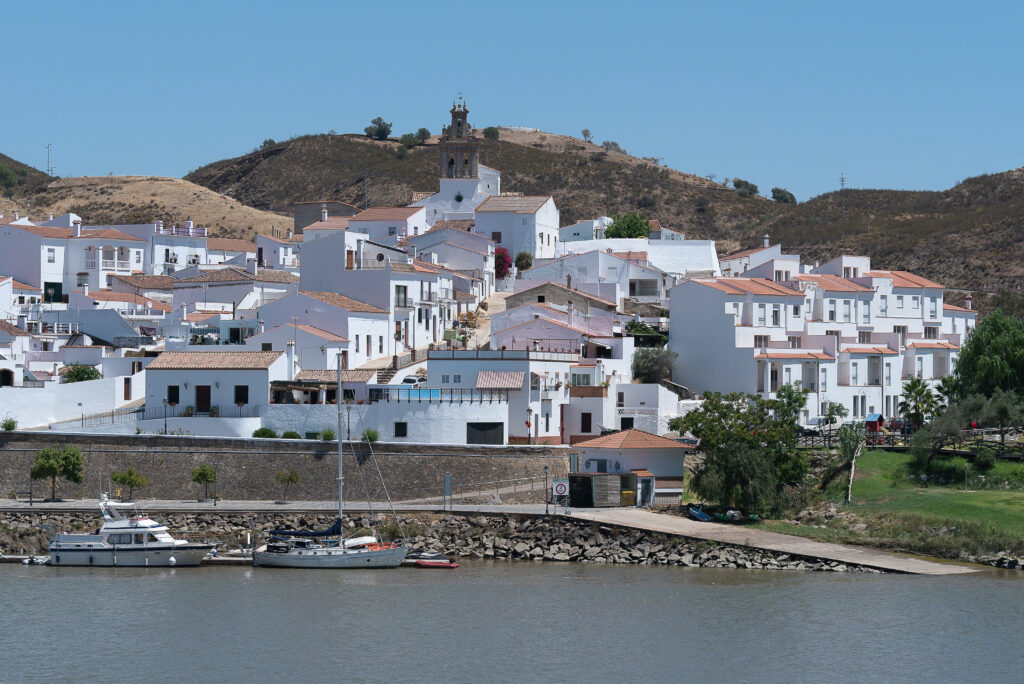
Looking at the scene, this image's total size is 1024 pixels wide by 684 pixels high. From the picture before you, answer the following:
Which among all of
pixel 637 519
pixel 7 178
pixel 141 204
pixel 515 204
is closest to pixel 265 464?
pixel 637 519

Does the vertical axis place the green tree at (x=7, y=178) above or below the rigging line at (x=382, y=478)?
above

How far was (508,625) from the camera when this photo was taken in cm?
3906

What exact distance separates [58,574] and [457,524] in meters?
13.5

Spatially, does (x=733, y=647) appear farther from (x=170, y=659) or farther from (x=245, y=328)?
(x=245, y=328)

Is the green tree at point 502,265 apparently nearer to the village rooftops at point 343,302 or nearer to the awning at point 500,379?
the village rooftops at point 343,302

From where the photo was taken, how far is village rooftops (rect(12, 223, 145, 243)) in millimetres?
90125

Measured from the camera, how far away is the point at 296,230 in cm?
11756

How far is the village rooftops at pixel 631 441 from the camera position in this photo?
5322 cm

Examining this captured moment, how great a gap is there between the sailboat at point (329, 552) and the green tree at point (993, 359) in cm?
2901

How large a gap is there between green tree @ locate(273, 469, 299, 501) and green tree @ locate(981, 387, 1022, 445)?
2768cm

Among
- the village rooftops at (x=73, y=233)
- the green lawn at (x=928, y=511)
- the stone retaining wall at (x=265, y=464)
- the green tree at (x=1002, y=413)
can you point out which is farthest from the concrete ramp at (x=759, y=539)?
the village rooftops at (x=73, y=233)

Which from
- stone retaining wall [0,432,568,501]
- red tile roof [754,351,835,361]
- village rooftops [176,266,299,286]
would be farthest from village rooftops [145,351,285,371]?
red tile roof [754,351,835,361]

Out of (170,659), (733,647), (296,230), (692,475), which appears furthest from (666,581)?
(296,230)

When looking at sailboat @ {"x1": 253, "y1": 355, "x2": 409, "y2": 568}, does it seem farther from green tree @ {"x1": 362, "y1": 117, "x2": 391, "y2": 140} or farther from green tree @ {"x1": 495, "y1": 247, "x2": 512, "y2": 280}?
green tree @ {"x1": 362, "y1": 117, "x2": 391, "y2": 140}
